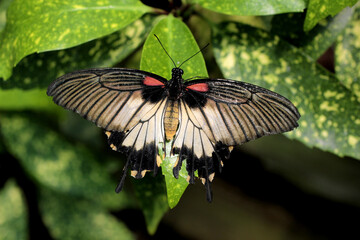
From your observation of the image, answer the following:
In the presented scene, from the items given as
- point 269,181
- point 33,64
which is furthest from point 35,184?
point 269,181

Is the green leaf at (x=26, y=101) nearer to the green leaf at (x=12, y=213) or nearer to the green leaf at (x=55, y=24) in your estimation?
the green leaf at (x=12, y=213)

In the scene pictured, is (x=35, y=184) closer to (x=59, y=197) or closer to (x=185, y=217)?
(x=59, y=197)

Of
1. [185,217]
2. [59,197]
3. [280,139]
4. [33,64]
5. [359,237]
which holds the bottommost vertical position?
[185,217]

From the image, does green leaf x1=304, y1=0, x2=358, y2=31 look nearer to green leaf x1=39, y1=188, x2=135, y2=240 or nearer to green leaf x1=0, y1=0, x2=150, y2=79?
green leaf x1=0, y1=0, x2=150, y2=79

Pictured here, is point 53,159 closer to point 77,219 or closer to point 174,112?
point 77,219

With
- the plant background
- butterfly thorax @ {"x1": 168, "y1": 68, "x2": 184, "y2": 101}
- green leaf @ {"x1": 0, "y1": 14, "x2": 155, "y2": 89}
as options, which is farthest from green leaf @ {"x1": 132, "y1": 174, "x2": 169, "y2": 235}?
green leaf @ {"x1": 0, "y1": 14, "x2": 155, "y2": 89}
